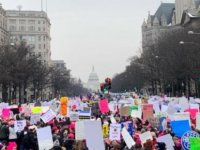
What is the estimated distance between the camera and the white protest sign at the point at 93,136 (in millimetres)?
13594

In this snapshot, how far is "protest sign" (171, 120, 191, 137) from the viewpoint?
1552 centimetres

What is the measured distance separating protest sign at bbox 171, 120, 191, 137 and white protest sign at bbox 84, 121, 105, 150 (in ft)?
9.58

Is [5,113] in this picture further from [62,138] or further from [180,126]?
[180,126]

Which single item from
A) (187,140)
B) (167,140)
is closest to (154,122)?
(167,140)

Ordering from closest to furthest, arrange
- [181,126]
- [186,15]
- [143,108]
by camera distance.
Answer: [181,126] < [143,108] < [186,15]

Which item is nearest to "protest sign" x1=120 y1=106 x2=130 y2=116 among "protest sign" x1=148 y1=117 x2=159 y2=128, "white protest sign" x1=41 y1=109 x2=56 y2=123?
"protest sign" x1=148 y1=117 x2=159 y2=128

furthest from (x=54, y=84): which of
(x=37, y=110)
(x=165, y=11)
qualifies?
(x=37, y=110)

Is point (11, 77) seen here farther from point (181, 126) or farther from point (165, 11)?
point (165, 11)

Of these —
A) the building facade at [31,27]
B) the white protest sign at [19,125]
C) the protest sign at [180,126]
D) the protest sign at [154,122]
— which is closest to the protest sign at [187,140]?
the protest sign at [180,126]

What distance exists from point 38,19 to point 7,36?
1489 inches

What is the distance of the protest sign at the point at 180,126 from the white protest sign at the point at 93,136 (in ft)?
9.58

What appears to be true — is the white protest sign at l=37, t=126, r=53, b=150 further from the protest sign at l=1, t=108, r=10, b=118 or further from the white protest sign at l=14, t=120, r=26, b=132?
the protest sign at l=1, t=108, r=10, b=118

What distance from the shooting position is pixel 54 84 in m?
144

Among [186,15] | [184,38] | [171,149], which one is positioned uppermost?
[186,15]
